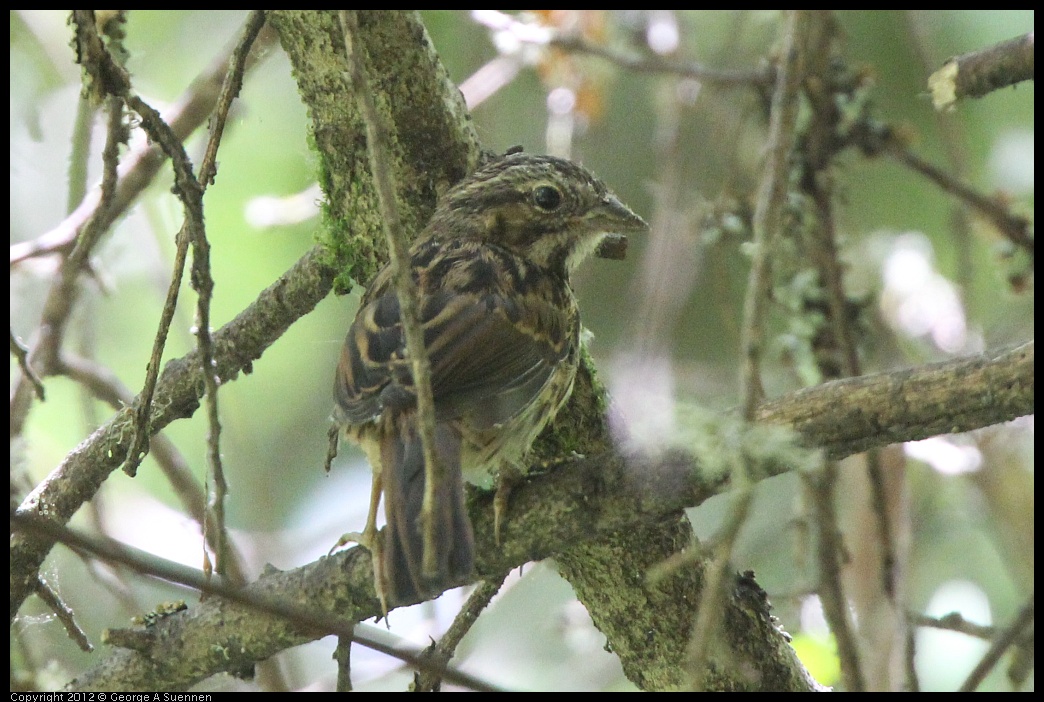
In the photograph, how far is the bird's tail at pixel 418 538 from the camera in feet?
8.38

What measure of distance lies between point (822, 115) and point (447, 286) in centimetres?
212

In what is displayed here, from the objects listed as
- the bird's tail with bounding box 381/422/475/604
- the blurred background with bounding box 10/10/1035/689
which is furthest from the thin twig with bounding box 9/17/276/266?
the bird's tail with bounding box 381/422/475/604

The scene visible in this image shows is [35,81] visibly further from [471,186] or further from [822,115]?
[822,115]

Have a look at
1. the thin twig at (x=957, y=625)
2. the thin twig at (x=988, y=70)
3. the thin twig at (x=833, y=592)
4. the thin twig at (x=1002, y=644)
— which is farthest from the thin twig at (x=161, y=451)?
the thin twig at (x=988, y=70)

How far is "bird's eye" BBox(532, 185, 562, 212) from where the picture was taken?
144 inches

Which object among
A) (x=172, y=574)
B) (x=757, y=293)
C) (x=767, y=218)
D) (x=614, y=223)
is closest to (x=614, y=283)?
(x=614, y=223)

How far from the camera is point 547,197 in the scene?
3680 millimetres

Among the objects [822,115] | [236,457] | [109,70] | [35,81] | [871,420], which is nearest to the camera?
[871,420]

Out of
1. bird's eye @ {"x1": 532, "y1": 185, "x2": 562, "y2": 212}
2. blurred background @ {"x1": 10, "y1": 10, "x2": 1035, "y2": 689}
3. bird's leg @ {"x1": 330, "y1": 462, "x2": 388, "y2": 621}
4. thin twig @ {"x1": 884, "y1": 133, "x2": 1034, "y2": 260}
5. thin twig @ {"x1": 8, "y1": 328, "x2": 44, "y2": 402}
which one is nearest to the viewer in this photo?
bird's leg @ {"x1": 330, "y1": 462, "x2": 388, "y2": 621}

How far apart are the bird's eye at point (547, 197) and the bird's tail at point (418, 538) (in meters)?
1.21

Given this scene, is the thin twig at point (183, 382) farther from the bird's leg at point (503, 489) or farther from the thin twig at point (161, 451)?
the bird's leg at point (503, 489)

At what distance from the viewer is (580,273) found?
609cm

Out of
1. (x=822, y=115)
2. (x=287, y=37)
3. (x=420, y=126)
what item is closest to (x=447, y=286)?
(x=420, y=126)

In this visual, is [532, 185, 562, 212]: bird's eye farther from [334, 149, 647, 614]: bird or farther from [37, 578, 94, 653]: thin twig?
[37, 578, 94, 653]: thin twig
